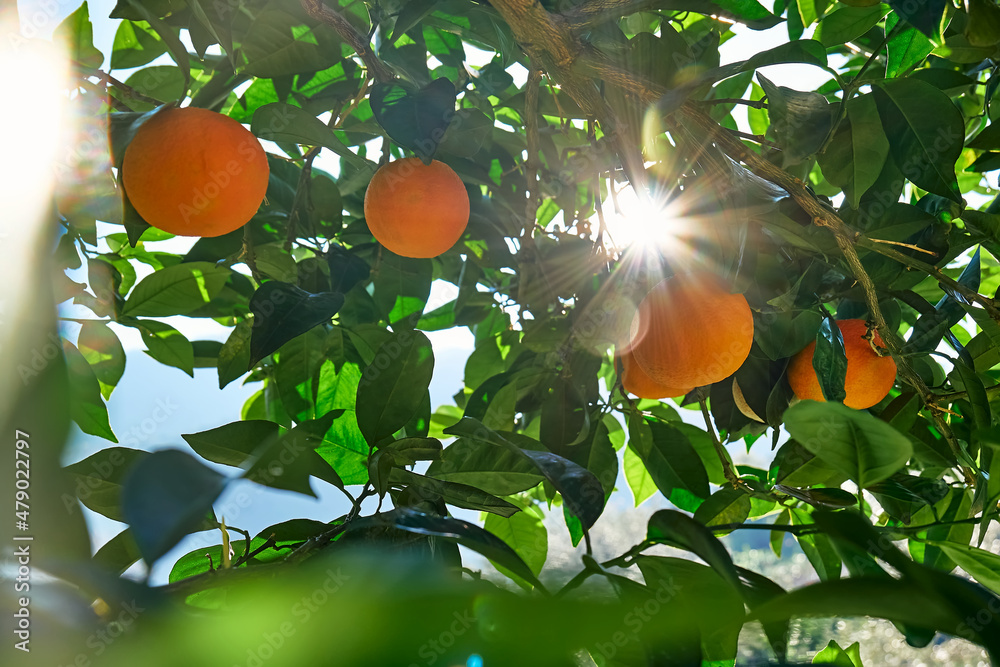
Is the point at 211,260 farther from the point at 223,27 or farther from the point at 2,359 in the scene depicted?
the point at 2,359

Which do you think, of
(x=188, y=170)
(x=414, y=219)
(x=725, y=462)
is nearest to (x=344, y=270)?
(x=414, y=219)

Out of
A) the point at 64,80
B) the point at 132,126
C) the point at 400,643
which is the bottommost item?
the point at 400,643

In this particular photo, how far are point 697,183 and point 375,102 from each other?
346mm

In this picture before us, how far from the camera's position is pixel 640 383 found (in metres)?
0.79

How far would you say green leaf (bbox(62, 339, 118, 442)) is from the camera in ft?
2.45

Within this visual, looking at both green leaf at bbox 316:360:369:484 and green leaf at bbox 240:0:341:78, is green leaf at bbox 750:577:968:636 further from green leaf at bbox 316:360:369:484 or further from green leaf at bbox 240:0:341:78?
green leaf at bbox 240:0:341:78

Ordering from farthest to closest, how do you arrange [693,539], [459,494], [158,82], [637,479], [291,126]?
1. [637,479]
2. [158,82]
3. [291,126]
4. [459,494]
5. [693,539]

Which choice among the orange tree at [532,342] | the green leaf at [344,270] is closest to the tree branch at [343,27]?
the orange tree at [532,342]

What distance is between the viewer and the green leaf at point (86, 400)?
75 cm

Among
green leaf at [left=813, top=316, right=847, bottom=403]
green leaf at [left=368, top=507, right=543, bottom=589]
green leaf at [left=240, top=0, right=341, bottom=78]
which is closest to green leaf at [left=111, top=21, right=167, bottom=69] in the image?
green leaf at [left=240, top=0, right=341, bottom=78]

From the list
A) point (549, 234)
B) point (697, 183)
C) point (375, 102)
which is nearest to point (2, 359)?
point (375, 102)

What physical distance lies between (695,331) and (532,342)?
28cm

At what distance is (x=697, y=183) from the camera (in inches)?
23.9

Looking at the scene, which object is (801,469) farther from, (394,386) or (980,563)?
(394,386)
